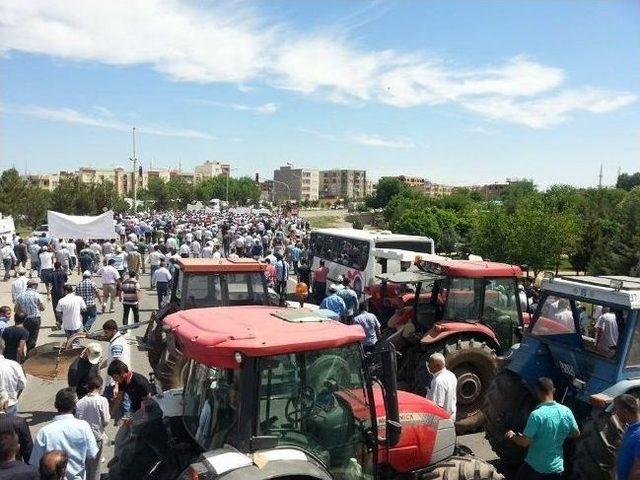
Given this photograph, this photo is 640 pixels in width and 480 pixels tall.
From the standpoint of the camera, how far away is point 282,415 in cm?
412

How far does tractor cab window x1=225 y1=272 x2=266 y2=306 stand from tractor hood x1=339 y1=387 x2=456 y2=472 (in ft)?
17.8

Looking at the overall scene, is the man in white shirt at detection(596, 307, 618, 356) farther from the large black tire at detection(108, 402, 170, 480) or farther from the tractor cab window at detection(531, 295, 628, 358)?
the large black tire at detection(108, 402, 170, 480)

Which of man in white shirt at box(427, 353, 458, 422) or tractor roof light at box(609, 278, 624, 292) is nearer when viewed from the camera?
tractor roof light at box(609, 278, 624, 292)

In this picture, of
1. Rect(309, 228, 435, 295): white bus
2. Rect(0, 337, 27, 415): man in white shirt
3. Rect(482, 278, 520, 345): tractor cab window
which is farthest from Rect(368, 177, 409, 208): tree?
Rect(0, 337, 27, 415): man in white shirt

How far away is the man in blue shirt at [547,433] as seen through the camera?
5.26m

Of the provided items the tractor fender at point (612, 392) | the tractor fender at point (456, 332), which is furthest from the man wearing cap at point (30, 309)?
the tractor fender at point (612, 392)

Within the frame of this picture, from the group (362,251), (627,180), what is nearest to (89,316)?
(362,251)

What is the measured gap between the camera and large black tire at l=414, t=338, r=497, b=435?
27.0 feet

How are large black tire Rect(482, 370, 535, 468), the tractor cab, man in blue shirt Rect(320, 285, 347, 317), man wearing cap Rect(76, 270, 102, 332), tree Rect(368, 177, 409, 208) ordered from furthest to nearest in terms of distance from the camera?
1. tree Rect(368, 177, 409, 208)
2. man wearing cap Rect(76, 270, 102, 332)
3. man in blue shirt Rect(320, 285, 347, 317)
4. large black tire Rect(482, 370, 535, 468)
5. the tractor cab

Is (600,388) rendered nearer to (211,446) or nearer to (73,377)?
(211,446)

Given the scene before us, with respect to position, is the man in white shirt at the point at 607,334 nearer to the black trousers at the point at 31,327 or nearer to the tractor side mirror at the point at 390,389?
the tractor side mirror at the point at 390,389

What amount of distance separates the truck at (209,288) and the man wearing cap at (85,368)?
219 centimetres

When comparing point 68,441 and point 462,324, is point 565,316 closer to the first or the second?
point 462,324

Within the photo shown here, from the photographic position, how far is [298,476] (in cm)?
398
